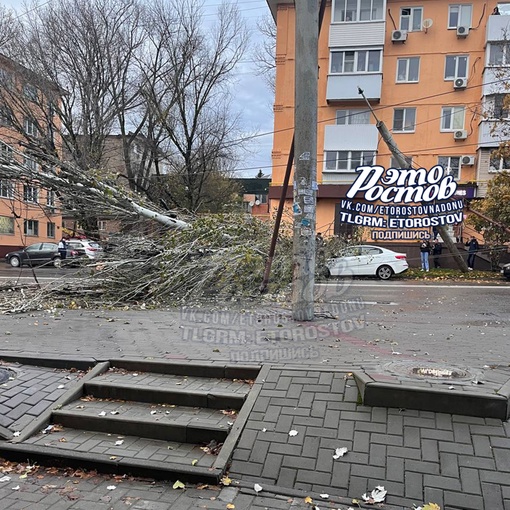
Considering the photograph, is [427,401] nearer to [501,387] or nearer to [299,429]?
[501,387]

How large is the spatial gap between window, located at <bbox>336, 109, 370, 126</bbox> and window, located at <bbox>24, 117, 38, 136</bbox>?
1619cm

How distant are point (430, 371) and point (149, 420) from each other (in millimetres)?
2602

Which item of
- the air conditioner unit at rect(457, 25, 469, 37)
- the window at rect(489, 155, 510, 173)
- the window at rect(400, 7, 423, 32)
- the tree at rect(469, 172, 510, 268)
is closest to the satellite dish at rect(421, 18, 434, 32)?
the window at rect(400, 7, 423, 32)

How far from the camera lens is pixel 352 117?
2472 cm

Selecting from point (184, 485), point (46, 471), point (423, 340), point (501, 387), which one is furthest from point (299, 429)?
point (423, 340)

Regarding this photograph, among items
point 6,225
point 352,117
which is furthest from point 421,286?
point 6,225

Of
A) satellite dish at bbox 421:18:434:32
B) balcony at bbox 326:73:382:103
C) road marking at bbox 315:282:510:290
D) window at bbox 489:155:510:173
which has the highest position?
satellite dish at bbox 421:18:434:32

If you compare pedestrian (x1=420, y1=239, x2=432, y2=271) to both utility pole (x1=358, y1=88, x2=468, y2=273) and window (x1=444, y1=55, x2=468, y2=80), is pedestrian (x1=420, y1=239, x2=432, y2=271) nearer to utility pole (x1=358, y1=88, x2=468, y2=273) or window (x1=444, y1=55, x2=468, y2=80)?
utility pole (x1=358, y1=88, x2=468, y2=273)

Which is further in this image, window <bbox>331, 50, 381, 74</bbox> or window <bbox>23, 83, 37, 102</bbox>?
window <bbox>331, 50, 381, 74</bbox>

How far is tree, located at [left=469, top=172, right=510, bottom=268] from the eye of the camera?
16781 millimetres

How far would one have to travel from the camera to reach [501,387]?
3465 mm

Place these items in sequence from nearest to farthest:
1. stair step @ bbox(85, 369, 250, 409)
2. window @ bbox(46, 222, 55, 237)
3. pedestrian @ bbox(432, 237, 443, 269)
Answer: stair step @ bbox(85, 369, 250, 409) < pedestrian @ bbox(432, 237, 443, 269) < window @ bbox(46, 222, 55, 237)

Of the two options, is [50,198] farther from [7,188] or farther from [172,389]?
[172,389]

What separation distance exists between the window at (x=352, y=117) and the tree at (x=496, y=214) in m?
9.07
